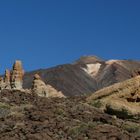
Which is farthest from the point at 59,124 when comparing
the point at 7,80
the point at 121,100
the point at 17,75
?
the point at 7,80

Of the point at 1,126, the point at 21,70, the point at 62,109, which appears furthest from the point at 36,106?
the point at 21,70

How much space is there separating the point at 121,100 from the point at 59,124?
7.67 meters

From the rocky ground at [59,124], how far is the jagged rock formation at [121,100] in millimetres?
786

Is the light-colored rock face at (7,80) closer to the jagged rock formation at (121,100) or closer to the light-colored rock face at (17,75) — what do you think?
the light-colored rock face at (17,75)

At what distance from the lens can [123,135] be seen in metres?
25.2

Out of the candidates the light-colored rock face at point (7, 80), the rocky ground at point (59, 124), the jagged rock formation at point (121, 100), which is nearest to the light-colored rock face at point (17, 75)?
the light-colored rock face at point (7, 80)

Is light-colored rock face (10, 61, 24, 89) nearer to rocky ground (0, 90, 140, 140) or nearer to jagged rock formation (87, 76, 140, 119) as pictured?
jagged rock formation (87, 76, 140, 119)

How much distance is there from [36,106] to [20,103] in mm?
2461

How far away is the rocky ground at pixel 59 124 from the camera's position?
2509cm

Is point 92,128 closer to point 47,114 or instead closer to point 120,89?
point 47,114

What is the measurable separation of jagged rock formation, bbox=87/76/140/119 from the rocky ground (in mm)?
786

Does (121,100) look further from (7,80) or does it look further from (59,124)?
(7,80)

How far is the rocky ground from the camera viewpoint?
25.1m

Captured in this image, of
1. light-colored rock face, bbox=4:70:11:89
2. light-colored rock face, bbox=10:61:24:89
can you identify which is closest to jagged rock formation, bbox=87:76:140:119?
light-colored rock face, bbox=4:70:11:89
